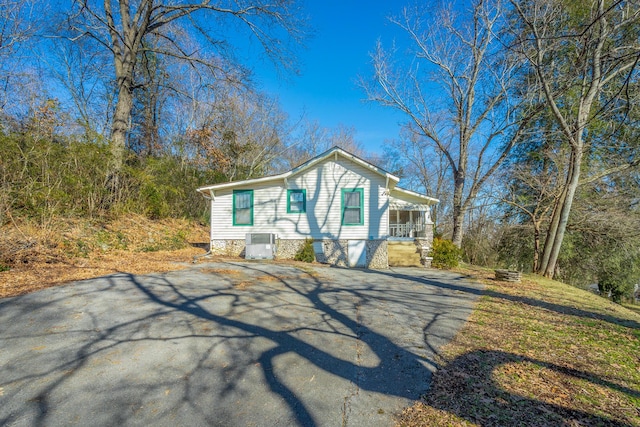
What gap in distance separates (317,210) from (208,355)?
28.1 ft

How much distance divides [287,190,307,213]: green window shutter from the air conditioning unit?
54.1 inches

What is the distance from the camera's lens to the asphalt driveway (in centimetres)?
256

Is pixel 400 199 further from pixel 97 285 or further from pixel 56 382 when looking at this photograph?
pixel 56 382

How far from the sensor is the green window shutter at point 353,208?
1170cm

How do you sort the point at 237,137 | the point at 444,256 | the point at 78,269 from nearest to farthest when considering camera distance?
1. the point at 78,269
2. the point at 444,256
3. the point at 237,137

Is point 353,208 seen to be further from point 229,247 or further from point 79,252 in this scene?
point 79,252

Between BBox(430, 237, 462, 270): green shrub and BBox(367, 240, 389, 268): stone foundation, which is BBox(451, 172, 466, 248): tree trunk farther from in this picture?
BBox(367, 240, 389, 268): stone foundation

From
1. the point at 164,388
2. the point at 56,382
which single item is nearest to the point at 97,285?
the point at 56,382

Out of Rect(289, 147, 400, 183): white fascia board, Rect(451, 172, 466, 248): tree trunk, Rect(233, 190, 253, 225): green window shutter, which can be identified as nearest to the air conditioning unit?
Rect(233, 190, 253, 225): green window shutter

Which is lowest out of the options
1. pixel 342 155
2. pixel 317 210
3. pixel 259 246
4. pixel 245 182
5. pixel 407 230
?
pixel 259 246

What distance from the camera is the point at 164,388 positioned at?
2840mm

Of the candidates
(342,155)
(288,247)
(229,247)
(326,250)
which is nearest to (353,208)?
(326,250)

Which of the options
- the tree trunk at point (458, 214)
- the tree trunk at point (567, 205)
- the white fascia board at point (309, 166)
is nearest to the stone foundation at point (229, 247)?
the white fascia board at point (309, 166)

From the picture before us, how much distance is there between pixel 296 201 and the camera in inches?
466
